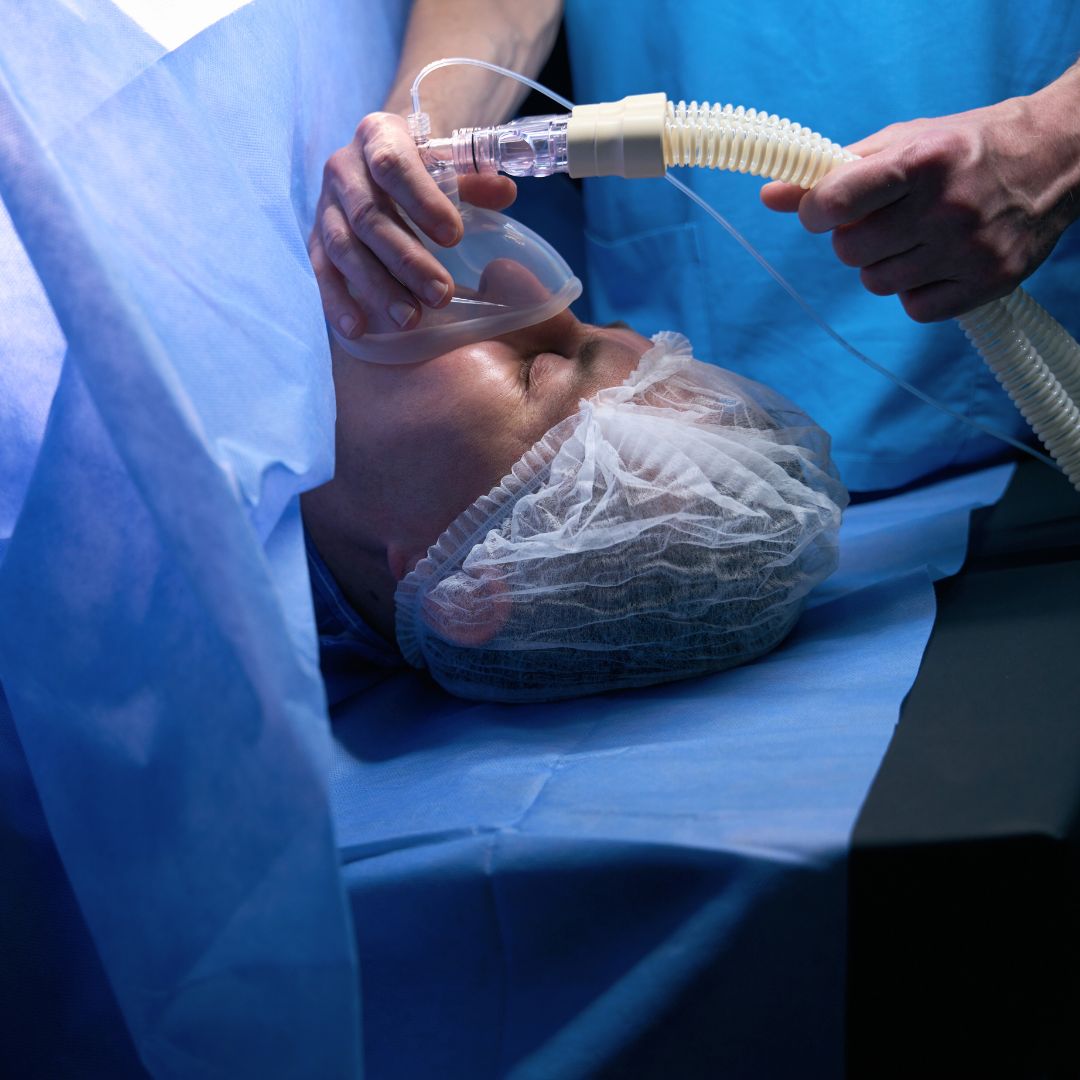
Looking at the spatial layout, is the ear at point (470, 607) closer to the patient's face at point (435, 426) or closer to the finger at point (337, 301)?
the patient's face at point (435, 426)

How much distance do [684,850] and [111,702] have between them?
1.33 ft

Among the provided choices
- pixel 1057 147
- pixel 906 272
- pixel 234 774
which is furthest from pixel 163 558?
pixel 1057 147

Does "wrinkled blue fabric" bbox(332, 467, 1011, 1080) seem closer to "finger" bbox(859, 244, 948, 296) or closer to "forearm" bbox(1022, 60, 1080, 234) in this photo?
"finger" bbox(859, 244, 948, 296)

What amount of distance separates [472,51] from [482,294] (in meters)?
0.52

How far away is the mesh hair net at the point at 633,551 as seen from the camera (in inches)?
41.3

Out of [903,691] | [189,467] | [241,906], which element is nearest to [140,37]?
[189,467]

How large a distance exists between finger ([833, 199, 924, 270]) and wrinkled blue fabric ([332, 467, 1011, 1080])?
38 centimetres

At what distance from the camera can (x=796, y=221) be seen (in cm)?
156

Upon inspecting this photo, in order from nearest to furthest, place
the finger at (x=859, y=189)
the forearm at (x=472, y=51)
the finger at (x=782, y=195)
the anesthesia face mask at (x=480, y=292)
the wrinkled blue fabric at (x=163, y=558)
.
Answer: the wrinkled blue fabric at (x=163, y=558) < the finger at (x=859, y=189) < the finger at (x=782, y=195) < the anesthesia face mask at (x=480, y=292) < the forearm at (x=472, y=51)

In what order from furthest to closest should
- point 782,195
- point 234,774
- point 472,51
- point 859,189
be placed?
1. point 472,51
2. point 782,195
3. point 859,189
4. point 234,774

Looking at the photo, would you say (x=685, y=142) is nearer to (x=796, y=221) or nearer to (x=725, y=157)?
(x=725, y=157)

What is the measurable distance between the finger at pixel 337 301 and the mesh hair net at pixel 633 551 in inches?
9.1

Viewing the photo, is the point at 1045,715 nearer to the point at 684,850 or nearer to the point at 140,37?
the point at 684,850

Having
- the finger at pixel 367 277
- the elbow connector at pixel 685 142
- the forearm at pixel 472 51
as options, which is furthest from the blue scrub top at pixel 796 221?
the finger at pixel 367 277
